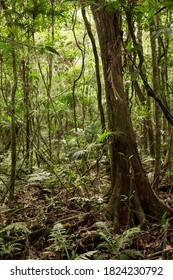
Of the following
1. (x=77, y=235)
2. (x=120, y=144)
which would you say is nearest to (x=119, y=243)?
(x=77, y=235)

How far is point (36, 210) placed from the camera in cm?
461

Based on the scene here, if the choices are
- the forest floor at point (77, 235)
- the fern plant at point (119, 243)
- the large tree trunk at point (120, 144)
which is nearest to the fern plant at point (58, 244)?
the forest floor at point (77, 235)

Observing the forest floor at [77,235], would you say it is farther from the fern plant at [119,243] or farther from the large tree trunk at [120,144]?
the large tree trunk at [120,144]

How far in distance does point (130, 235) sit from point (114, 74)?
1933 mm

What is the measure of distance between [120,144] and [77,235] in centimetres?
122

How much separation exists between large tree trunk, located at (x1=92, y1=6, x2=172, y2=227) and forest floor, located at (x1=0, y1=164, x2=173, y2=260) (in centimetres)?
20

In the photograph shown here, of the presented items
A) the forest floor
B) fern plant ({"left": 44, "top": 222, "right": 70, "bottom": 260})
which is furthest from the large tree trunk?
fern plant ({"left": 44, "top": 222, "right": 70, "bottom": 260})

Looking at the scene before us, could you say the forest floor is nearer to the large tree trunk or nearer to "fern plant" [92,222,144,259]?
"fern plant" [92,222,144,259]

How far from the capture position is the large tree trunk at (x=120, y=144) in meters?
3.81

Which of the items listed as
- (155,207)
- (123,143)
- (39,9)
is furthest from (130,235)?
(39,9)

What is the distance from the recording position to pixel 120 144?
383cm

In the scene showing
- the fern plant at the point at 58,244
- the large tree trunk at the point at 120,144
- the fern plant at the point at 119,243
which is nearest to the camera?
the fern plant at the point at 119,243

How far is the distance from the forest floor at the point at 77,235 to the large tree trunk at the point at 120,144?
0.20 meters

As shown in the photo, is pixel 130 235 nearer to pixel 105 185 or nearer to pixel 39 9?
pixel 105 185
